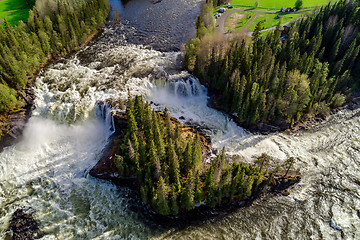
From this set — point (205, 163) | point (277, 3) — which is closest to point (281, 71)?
point (205, 163)

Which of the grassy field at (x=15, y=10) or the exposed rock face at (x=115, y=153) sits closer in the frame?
the exposed rock face at (x=115, y=153)

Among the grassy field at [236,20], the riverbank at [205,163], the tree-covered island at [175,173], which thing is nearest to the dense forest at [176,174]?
the tree-covered island at [175,173]

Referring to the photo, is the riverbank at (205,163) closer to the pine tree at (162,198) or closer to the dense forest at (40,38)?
the pine tree at (162,198)

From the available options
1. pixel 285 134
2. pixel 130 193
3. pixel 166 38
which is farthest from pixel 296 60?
pixel 130 193

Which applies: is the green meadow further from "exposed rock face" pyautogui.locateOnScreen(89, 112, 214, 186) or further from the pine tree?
the pine tree

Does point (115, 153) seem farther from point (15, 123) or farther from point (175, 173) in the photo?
point (15, 123)

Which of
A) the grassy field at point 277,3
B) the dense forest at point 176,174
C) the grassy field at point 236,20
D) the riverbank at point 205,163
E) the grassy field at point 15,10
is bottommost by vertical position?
the riverbank at point 205,163
